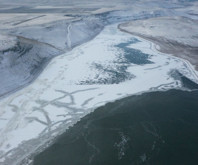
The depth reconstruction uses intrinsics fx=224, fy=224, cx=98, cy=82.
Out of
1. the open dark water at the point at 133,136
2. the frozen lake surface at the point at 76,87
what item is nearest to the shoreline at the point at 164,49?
the frozen lake surface at the point at 76,87

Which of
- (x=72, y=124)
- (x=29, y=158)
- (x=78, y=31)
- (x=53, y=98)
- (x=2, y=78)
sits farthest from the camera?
(x=78, y=31)

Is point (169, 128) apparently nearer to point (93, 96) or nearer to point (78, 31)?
point (93, 96)

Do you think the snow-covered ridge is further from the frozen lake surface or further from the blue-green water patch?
the blue-green water patch

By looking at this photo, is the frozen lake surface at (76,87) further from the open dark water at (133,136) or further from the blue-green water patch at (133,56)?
the open dark water at (133,136)

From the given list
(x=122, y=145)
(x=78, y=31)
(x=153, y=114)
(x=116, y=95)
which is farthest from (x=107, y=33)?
(x=122, y=145)

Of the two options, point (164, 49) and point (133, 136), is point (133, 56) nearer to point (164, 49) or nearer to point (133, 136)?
point (164, 49)

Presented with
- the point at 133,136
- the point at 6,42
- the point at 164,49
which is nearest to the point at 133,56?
the point at 164,49

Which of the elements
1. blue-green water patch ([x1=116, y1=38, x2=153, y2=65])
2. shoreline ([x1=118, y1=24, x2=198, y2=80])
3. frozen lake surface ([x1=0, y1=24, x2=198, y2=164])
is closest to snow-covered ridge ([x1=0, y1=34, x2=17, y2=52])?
frozen lake surface ([x1=0, y1=24, x2=198, y2=164])
